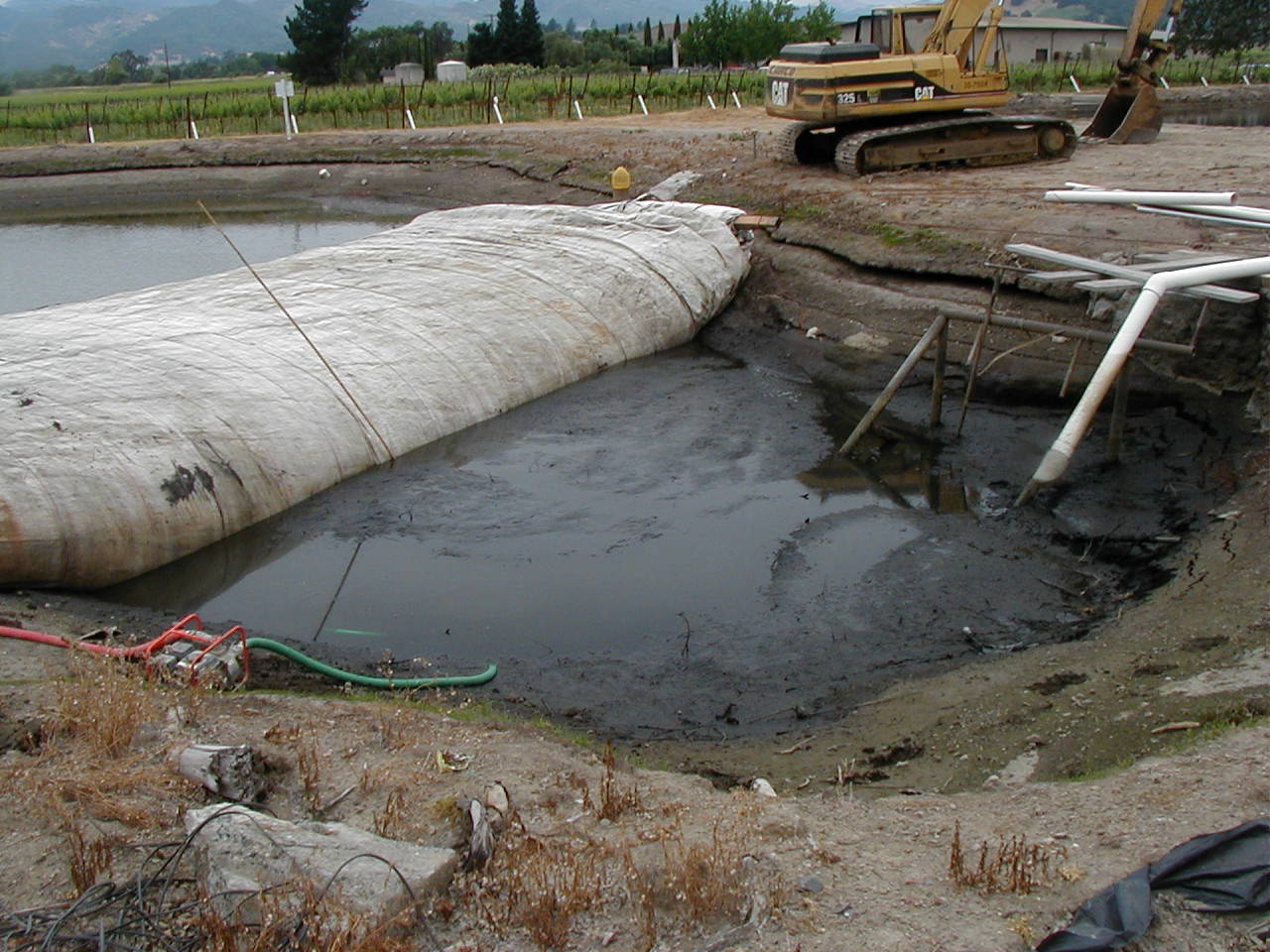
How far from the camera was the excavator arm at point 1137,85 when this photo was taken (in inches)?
627

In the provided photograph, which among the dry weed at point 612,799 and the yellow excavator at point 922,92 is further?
the yellow excavator at point 922,92

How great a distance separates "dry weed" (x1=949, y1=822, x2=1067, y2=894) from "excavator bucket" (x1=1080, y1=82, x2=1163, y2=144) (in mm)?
16261

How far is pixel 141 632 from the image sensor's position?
6914mm

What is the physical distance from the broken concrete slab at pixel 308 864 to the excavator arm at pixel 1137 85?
53.1 ft

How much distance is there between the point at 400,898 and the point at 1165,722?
3600 mm

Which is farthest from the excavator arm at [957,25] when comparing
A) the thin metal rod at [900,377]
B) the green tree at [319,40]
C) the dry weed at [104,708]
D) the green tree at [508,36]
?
the green tree at [319,40]

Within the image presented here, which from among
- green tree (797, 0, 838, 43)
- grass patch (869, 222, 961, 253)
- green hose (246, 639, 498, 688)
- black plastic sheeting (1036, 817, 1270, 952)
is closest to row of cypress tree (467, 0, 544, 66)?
green tree (797, 0, 838, 43)

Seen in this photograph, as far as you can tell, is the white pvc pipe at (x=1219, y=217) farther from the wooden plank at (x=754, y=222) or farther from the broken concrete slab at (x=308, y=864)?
the broken concrete slab at (x=308, y=864)

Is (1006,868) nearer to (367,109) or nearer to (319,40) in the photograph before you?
(367,109)

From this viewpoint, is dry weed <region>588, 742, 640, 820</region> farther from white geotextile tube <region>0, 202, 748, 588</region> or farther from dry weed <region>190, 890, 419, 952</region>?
white geotextile tube <region>0, 202, 748, 588</region>

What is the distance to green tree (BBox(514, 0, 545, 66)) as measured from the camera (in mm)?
51406

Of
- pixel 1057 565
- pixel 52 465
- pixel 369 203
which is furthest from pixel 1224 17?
pixel 52 465

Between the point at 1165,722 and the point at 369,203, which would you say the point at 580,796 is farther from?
the point at 369,203

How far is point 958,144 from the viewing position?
→ 16.3 m
